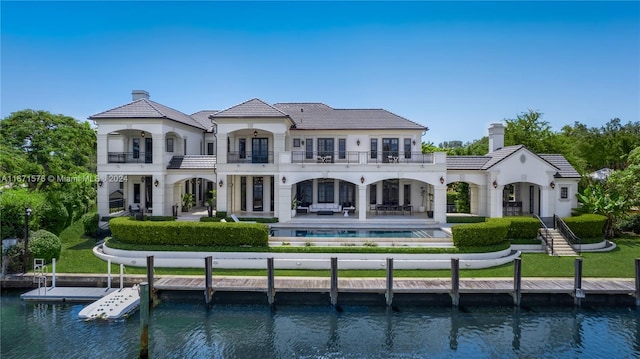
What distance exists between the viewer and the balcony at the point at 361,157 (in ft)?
81.7

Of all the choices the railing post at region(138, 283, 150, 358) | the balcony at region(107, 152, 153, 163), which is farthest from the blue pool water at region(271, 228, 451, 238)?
the balcony at region(107, 152, 153, 163)

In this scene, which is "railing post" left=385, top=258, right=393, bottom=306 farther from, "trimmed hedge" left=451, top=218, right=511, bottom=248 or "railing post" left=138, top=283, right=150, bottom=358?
"railing post" left=138, top=283, right=150, bottom=358

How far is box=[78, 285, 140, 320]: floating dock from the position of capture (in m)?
13.8

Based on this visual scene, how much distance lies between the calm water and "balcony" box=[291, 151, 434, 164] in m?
11.7

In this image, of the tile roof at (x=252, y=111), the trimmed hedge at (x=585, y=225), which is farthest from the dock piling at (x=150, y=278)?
the trimmed hedge at (x=585, y=225)

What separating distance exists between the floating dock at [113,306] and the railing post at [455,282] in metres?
12.3

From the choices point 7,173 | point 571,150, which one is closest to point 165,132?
point 7,173

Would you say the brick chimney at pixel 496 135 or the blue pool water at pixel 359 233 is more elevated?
the brick chimney at pixel 496 135

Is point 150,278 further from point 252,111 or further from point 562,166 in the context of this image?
point 562,166

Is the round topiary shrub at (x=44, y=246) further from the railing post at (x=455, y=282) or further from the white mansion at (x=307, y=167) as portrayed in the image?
the railing post at (x=455, y=282)

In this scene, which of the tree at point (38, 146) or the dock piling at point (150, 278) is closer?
the dock piling at point (150, 278)

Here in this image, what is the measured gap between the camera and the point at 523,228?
69.2ft

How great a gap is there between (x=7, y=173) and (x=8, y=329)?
11172mm

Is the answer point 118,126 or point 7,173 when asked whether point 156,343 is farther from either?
point 118,126
